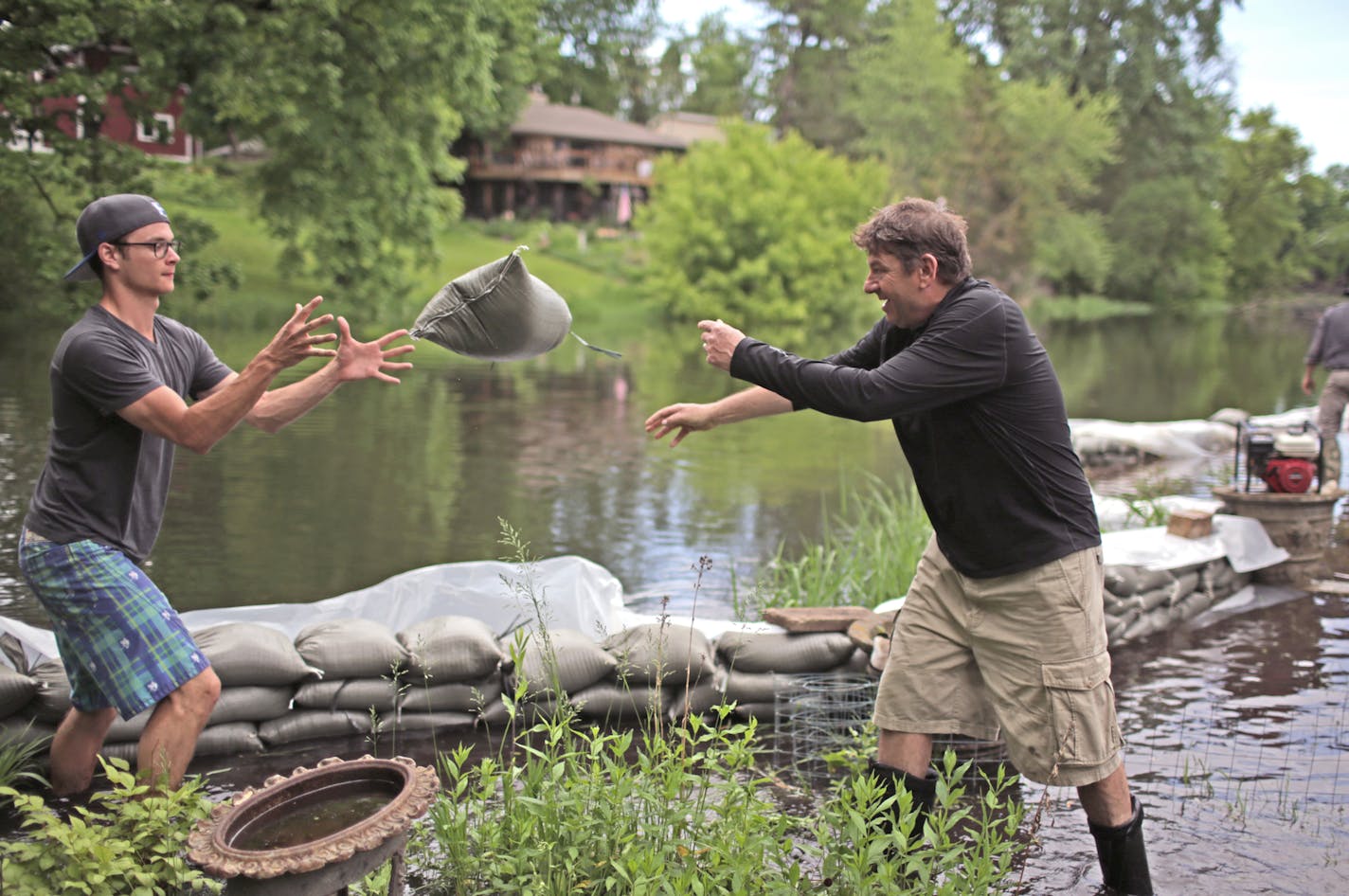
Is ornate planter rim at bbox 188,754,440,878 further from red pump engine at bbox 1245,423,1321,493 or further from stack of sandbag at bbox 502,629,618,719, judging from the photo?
red pump engine at bbox 1245,423,1321,493

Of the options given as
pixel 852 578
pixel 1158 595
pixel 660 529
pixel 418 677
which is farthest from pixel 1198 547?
pixel 418 677

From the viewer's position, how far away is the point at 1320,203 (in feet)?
241

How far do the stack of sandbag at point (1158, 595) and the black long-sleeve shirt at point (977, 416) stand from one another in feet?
10.2

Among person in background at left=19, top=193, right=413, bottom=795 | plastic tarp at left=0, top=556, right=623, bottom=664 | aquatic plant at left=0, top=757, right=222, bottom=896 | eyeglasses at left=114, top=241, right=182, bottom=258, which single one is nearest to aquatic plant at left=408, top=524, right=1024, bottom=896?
aquatic plant at left=0, top=757, right=222, bottom=896

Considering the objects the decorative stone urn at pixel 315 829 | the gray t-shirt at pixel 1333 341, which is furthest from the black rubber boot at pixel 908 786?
the gray t-shirt at pixel 1333 341

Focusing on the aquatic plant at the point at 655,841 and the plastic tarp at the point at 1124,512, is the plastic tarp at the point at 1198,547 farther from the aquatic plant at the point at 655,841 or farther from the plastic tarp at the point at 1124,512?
the aquatic plant at the point at 655,841

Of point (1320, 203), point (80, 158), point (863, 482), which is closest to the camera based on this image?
point (863, 482)

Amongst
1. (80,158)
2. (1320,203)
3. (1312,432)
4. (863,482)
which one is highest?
(1320,203)

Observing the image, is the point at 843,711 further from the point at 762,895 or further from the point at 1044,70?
the point at 1044,70

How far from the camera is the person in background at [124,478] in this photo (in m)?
3.30

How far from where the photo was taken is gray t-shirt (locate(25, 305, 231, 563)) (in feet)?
10.8

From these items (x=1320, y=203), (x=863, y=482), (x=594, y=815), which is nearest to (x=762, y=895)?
(x=594, y=815)

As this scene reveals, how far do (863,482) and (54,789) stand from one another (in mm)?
8644

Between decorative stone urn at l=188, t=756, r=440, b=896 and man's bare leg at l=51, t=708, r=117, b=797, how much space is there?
1.04 meters
